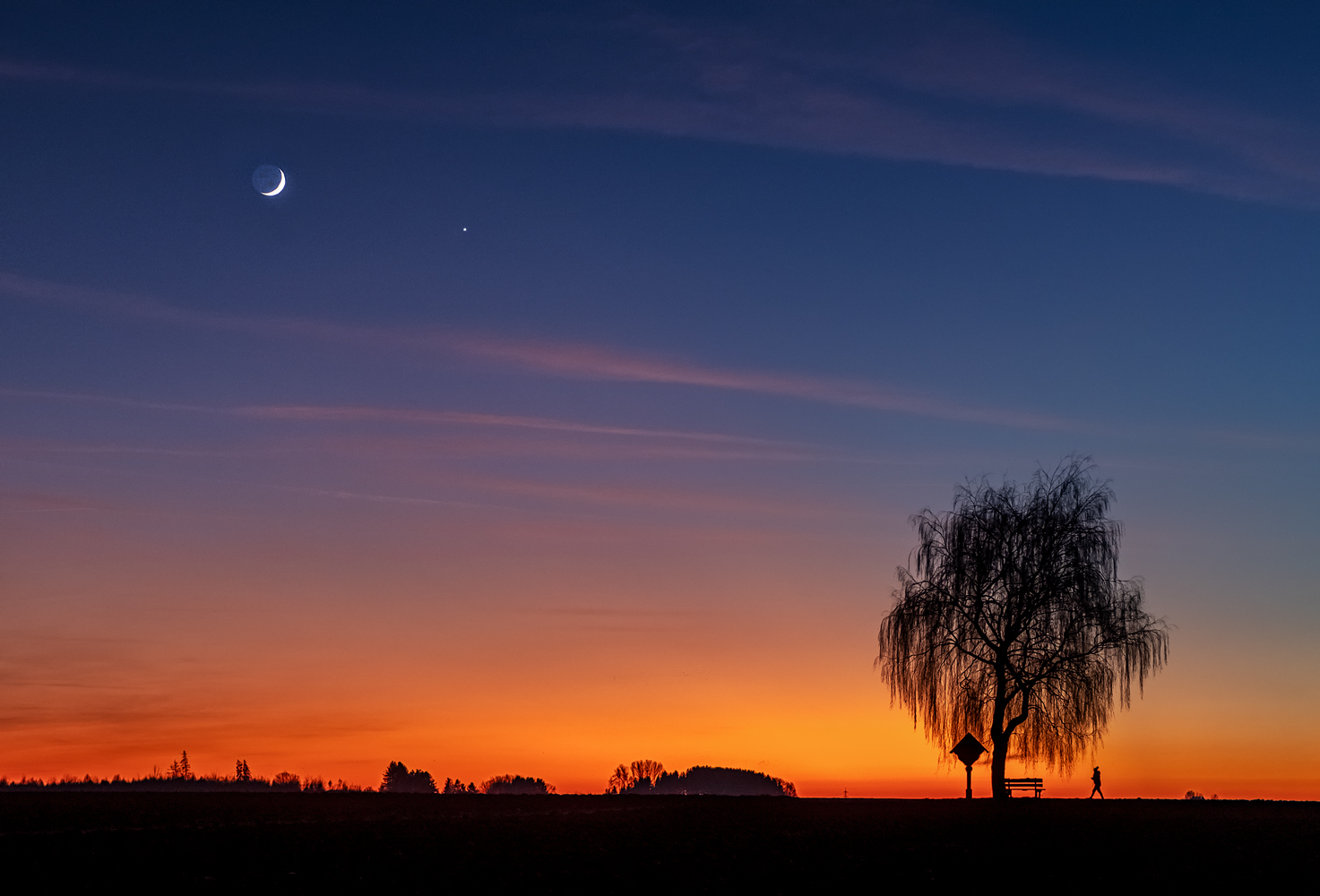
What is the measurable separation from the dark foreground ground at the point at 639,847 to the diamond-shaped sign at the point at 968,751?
514 centimetres

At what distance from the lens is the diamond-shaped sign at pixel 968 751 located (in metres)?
42.8

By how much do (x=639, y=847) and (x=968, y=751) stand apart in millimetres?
18193

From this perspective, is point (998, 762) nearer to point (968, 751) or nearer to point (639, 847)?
point (968, 751)

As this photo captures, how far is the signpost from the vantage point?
4284cm

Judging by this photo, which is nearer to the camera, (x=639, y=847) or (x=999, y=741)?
(x=639, y=847)

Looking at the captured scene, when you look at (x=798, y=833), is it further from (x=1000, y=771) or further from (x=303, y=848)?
(x=1000, y=771)

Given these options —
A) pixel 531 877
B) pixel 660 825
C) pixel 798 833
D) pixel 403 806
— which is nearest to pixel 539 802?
pixel 403 806

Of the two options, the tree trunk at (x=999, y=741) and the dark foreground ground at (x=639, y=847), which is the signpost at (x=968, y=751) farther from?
the dark foreground ground at (x=639, y=847)

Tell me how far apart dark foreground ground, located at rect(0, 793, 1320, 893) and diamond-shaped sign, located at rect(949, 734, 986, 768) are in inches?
202

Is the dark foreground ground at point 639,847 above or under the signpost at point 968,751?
under

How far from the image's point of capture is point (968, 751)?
1688 inches

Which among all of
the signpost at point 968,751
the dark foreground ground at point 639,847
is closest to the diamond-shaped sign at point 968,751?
the signpost at point 968,751

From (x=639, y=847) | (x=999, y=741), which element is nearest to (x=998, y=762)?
(x=999, y=741)

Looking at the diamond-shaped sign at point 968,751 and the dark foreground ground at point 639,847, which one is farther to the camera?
the diamond-shaped sign at point 968,751
